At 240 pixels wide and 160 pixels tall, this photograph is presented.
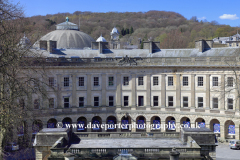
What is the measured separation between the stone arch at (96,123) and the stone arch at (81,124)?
1.40 metres

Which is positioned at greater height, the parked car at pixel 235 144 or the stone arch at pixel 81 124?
the stone arch at pixel 81 124

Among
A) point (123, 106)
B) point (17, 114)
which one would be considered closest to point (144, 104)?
point (123, 106)

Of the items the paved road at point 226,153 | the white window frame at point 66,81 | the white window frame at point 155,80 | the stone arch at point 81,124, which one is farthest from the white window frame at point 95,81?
the paved road at point 226,153

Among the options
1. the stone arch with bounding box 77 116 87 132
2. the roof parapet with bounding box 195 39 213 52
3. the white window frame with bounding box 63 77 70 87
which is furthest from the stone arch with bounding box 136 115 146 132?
the roof parapet with bounding box 195 39 213 52

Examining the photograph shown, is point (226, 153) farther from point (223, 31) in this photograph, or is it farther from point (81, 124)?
point (223, 31)

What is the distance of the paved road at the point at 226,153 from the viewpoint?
1605 inches

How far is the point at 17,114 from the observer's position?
2288cm

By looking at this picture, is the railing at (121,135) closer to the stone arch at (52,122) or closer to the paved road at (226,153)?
the paved road at (226,153)

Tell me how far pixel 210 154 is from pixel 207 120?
22.5 metres

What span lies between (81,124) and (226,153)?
77.6 feet

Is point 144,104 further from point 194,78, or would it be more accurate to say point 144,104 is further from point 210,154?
point 210,154

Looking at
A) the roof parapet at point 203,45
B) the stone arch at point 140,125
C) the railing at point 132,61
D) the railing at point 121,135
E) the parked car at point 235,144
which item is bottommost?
the parked car at point 235,144

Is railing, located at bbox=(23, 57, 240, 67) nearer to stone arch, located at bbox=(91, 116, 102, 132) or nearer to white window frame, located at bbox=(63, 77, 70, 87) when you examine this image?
white window frame, located at bbox=(63, 77, 70, 87)

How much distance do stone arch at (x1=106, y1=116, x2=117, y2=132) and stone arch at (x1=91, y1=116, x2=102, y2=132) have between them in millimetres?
1482
